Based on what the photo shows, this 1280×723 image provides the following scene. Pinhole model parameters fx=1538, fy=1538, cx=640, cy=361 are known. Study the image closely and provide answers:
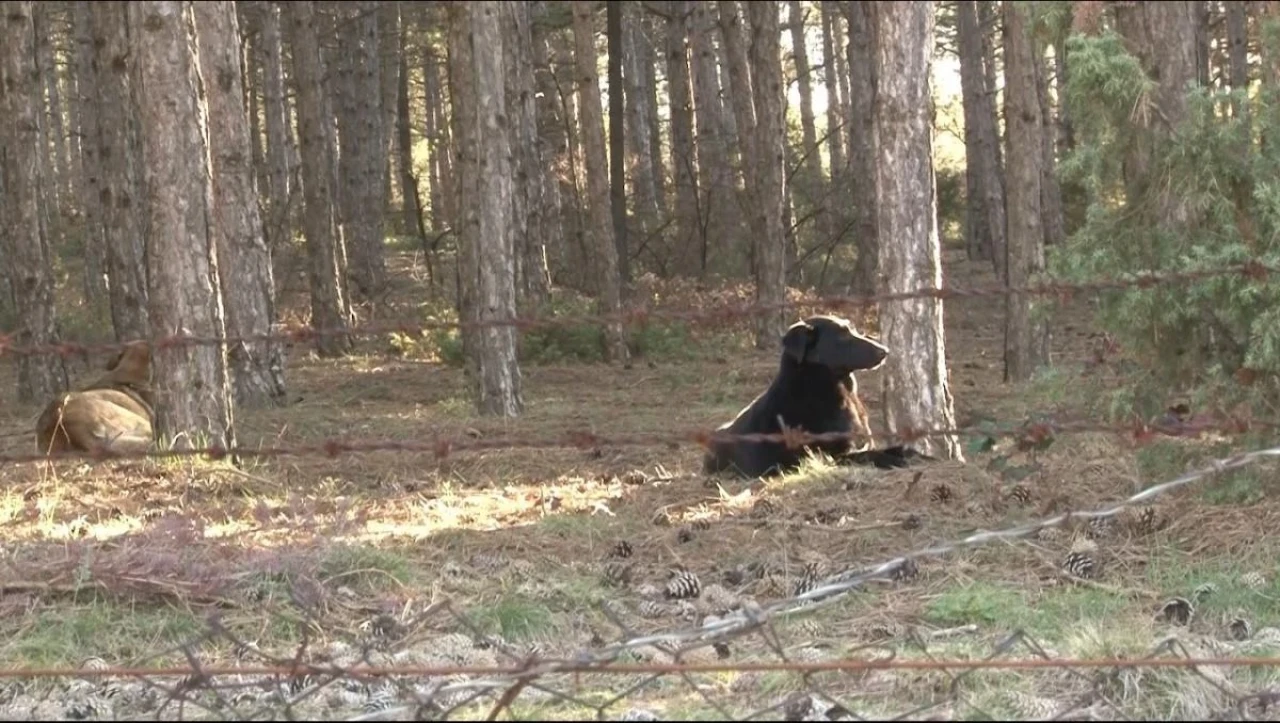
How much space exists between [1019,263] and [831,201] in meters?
14.9

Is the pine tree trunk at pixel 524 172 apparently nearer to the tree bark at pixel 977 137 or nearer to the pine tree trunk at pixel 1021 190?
the pine tree trunk at pixel 1021 190

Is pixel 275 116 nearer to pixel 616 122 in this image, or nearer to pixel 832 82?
pixel 616 122

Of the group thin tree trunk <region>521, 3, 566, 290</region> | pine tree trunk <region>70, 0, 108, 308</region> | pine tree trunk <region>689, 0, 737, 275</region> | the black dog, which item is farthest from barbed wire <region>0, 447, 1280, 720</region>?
pine tree trunk <region>689, 0, 737, 275</region>

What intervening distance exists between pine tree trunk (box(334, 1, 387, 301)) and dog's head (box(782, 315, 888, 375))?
1818cm

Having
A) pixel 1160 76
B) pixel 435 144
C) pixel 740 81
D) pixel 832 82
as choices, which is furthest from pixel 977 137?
pixel 1160 76

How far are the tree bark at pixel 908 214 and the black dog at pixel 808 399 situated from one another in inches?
19.0

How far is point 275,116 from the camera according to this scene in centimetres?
2662

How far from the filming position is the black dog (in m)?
10.5

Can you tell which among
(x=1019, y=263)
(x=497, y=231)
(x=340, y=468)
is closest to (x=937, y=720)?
(x=340, y=468)

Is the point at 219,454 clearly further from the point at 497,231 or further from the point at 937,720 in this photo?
the point at 497,231

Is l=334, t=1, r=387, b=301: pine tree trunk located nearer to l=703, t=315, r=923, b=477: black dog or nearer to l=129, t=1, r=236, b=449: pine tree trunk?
l=129, t=1, r=236, b=449: pine tree trunk

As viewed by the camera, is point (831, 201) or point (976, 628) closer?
point (976, 628)

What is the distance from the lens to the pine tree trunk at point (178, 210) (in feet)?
36.7

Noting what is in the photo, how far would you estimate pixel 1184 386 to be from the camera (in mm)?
7852
